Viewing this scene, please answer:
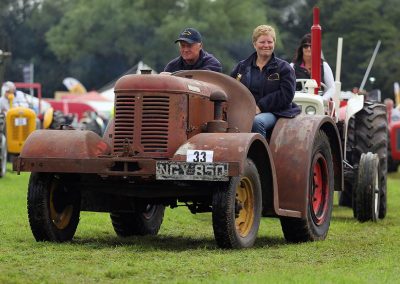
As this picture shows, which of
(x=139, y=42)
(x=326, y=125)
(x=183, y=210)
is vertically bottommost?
(x=183, y=210)

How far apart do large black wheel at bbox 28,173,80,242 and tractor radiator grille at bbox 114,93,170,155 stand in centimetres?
71

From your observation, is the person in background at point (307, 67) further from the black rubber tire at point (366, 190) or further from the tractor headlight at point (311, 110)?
the tractor headlight at point (311, 110)

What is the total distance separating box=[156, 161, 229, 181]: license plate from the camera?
9.91m

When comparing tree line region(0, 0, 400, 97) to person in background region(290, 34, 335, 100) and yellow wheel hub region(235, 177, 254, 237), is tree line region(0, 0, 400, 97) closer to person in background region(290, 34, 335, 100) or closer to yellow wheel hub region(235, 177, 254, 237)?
person in background region(290, 34, 335, 100)

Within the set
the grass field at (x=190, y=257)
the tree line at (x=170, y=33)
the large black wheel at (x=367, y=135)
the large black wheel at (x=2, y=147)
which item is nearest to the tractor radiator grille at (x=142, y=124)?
the grass field at (x=190, y=257)

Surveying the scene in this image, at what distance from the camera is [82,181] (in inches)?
428

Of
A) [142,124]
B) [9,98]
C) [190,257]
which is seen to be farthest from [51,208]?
[9,98]

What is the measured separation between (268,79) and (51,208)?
7.66 feet

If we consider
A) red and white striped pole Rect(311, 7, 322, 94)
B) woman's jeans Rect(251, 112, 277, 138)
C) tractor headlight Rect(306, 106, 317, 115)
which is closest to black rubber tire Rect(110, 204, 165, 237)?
woman's jeans Rect(251, 112, 277, 138)

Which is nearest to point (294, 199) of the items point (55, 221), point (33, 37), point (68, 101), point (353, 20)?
point (55, 221)

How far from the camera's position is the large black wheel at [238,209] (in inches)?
398

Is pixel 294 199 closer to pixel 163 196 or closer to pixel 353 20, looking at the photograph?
pixel 163 196

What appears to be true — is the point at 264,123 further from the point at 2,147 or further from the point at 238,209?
the point at 2,147

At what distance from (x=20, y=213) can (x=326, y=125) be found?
12.9ft
